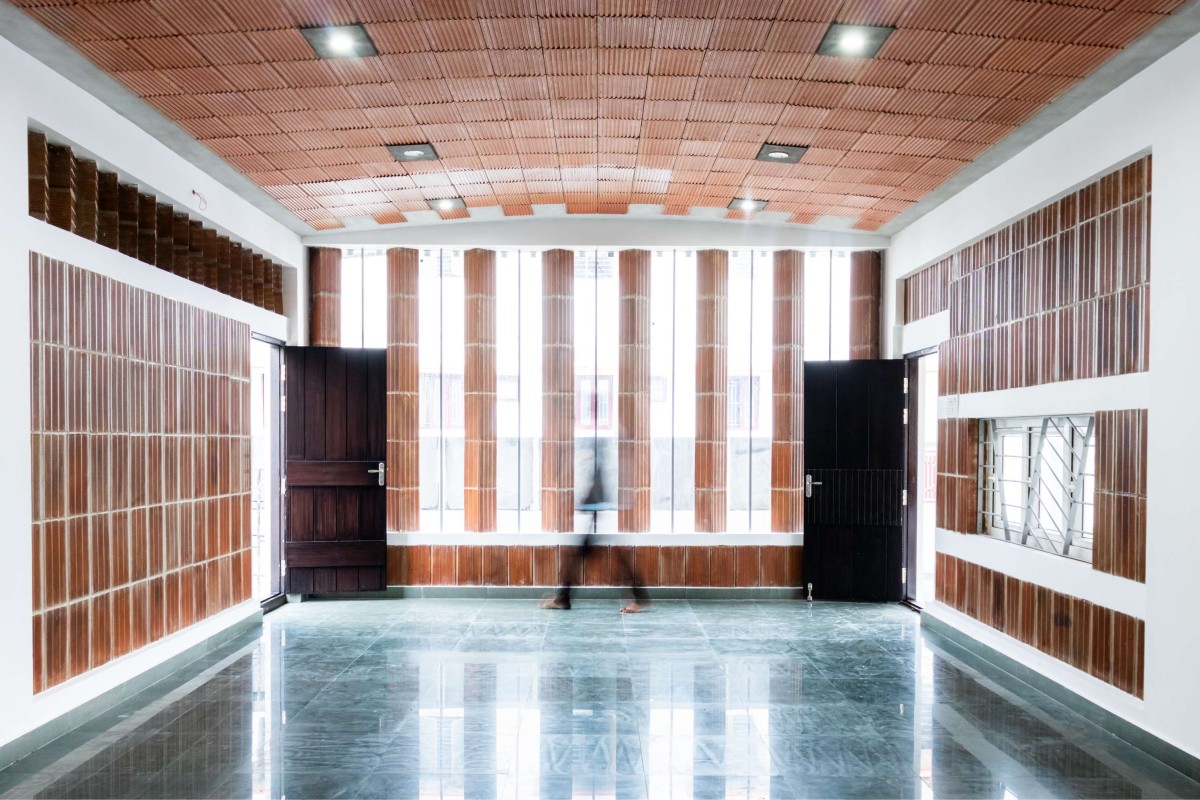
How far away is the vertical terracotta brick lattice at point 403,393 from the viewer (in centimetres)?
851

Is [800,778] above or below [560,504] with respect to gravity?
below

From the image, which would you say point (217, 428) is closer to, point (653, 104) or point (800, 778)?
point (653, 104)

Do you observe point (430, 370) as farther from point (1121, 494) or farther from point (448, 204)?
point (1121, 494)

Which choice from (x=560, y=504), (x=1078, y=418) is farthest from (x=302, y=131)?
(x=1078, y=418)

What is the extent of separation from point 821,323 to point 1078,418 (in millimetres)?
3563

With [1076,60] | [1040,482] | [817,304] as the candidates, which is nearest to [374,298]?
[817,304]

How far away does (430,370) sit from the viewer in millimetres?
8688

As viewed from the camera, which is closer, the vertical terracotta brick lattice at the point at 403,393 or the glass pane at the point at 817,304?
the vertical terracotta brick lattice at the point at 403,393

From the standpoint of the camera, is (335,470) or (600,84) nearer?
(600,84)

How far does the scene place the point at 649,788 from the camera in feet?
12.7

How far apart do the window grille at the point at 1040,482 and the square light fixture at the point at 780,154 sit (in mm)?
2682

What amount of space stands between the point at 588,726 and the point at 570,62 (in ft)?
12.9

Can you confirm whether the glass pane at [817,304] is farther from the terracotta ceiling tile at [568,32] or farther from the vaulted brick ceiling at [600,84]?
the terracotta ceiling tile at [568,32]

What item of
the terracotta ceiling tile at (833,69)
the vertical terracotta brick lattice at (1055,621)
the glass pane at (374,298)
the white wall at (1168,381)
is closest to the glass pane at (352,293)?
the glass pane at (374,298)
